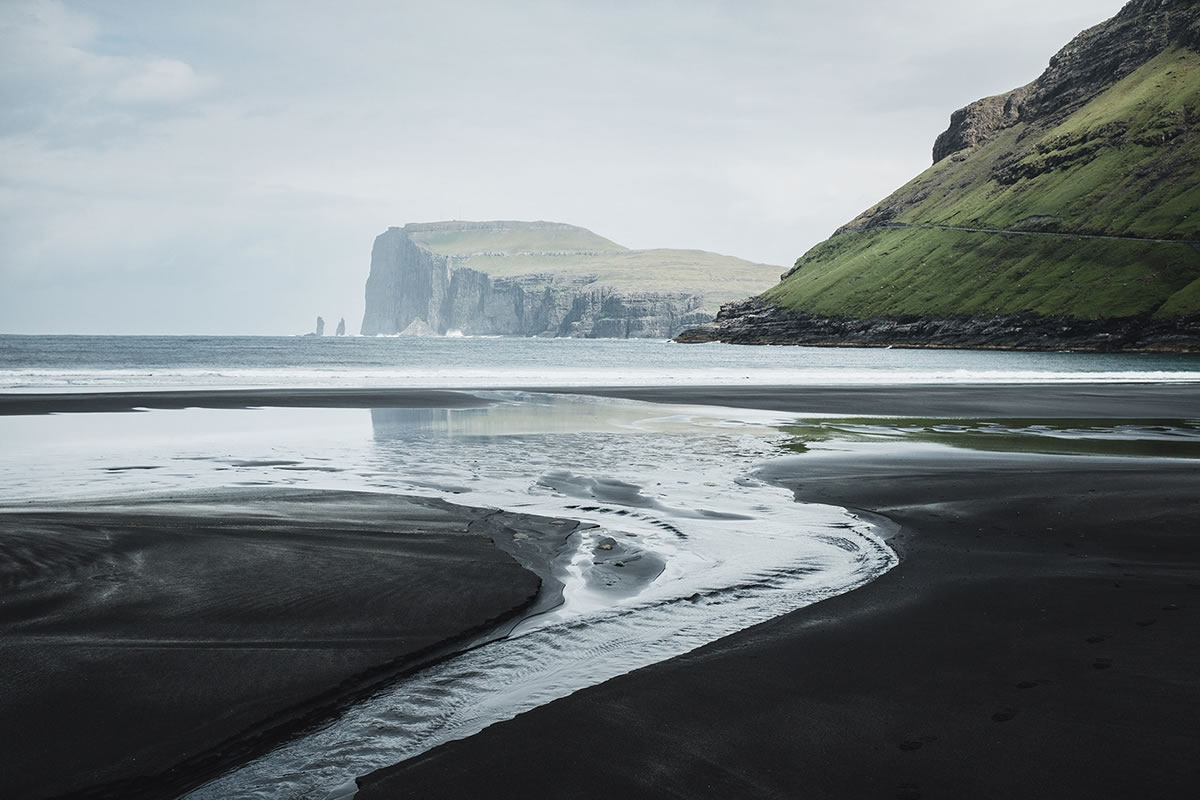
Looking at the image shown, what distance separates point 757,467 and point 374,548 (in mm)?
8637

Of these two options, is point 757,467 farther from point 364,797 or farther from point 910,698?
point 364,797

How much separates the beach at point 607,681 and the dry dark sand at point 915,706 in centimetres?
2

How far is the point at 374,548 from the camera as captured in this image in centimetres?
878

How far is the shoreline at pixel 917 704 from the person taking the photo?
4039mm

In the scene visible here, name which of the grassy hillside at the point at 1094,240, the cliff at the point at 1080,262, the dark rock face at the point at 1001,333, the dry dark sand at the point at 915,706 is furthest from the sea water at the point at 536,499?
the grassy hillside at the point at 1094,240

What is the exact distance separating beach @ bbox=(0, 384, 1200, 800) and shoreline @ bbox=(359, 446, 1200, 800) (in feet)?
0.06

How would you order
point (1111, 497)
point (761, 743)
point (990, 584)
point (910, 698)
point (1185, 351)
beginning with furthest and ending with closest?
point (1185, 351) < point (1111, 497) < point (990, 584) < point (910, 698) < point (761, 743)

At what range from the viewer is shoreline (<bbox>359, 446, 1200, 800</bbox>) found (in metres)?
4.04

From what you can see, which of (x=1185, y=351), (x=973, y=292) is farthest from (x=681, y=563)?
(x=973, y=292)

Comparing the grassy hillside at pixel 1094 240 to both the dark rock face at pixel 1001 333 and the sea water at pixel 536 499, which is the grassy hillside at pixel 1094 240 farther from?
the sea water at pixel 536 499

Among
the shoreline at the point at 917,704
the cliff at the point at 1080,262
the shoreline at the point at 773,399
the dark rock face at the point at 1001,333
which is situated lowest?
the shoreline at the point at 917,704

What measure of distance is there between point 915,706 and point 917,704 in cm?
4

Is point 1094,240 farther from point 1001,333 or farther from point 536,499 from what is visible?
point 536,499

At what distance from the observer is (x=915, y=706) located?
491 cm
